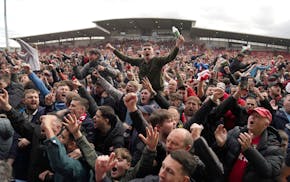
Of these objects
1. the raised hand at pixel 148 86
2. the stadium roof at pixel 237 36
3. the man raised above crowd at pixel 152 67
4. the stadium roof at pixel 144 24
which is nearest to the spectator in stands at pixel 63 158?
the raised hand at pixel 148 86

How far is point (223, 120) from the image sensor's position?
4.18 m

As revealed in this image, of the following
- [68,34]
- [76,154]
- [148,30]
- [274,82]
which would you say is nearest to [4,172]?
[76,154]

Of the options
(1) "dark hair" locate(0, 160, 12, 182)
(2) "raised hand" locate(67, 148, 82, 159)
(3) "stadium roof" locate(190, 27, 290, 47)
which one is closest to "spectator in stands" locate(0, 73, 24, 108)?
(2) "raised hand" locate(67, 148, 82, 159)

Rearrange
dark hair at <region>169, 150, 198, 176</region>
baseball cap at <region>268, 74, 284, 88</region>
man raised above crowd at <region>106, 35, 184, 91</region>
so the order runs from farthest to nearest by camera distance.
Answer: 1. baseball cap at <region>268, 74, 284, 88</region>
2. man raised above crowd at <region>106, 35, 184, 91</region>
3. dark hair at <region>169, 150, 198, 176</region>

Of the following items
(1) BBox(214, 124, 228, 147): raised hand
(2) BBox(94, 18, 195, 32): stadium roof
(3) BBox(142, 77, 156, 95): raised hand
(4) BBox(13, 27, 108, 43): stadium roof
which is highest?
(3) BBox(142, 77, 156, 95): raised hand

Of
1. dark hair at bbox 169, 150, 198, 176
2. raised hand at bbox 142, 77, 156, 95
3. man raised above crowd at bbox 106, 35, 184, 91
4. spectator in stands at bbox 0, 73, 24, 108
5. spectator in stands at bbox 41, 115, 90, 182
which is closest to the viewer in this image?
dark hair at bbox 169, 150, 198, 176

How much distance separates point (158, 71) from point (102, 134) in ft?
8.02

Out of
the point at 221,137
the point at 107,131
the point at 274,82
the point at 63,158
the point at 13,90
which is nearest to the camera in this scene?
the point at 63,158

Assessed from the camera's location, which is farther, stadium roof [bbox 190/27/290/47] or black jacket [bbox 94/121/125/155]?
stadium roof [bbox 190/27/290/47]

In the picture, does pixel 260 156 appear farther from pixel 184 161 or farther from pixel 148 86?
pixel 148 86

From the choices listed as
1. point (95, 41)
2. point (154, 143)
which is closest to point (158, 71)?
point (154, 143)

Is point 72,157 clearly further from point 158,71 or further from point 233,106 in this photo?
point 158,71

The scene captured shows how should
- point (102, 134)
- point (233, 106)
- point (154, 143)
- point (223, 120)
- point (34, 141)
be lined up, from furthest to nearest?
1. point (223, 120)
2. point (233, 106)
3. point (102, 134)
4. point (34, 141)
5. point (154, 143)

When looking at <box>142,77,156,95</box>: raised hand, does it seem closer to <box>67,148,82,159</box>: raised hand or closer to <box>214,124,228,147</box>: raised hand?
<box>214,124,228,147</box>: raised hand
